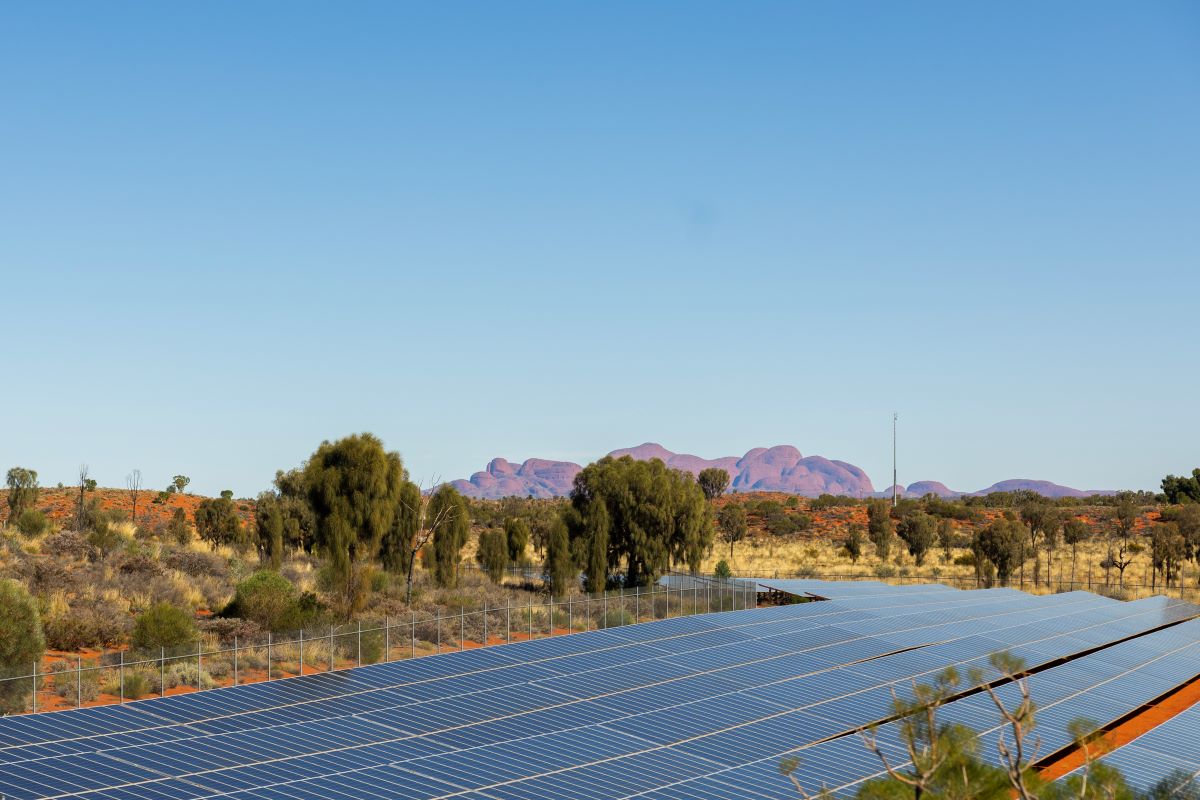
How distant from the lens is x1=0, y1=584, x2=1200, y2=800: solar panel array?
27031mm

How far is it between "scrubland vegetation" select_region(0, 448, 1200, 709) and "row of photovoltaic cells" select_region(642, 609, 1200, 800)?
16292 mm

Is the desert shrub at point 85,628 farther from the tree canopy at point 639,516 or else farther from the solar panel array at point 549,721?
the tree canopy at point 639,516

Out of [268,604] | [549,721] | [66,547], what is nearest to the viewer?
[549,721]

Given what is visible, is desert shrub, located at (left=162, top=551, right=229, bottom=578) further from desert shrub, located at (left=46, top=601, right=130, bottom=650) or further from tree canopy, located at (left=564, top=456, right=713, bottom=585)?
tree canopy, located at (left=564, top=456, right=713, bottom=585)

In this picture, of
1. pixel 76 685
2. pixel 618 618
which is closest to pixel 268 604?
pixel 618 618

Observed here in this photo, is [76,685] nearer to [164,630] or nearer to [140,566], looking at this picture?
[164,630]

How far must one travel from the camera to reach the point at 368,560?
57719mm

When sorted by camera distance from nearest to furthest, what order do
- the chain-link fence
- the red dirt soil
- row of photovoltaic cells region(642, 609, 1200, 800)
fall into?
row of photovoltaic cells region(642, 609, 1200, 800) → the red dirt soil → the chain-link fence

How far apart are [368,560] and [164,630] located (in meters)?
12.5

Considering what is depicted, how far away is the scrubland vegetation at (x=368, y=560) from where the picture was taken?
156ft

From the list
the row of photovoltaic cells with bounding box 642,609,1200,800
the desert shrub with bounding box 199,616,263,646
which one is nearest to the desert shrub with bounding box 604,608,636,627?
the desert shrub with bounding box 199,616,263,646

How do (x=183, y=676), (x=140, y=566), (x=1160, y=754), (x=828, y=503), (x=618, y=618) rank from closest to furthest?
(x=1160, y=754) < (x=183, y=676) < (x=618, y=618) < (x=140, y=566) < (x=828, y=503)

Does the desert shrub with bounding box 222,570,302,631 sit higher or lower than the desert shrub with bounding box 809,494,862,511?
lower

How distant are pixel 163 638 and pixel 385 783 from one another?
22.5m
